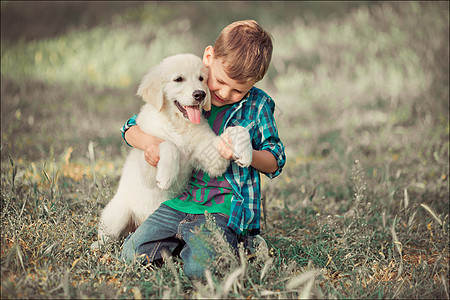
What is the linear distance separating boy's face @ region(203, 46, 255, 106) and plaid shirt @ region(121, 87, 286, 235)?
0.22ft

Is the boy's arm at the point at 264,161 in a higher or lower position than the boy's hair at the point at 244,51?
lower

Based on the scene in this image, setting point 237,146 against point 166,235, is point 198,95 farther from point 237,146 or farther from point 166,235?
point 166,235

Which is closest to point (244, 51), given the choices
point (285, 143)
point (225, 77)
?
point (225, 77)

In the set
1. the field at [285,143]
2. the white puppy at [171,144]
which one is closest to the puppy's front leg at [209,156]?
the white puppy at [171,144]

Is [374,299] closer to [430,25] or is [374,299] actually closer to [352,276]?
[352,276]

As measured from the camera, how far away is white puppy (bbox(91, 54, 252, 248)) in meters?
2.32

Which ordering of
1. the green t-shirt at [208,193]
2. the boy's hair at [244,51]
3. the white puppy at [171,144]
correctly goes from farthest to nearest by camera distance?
1. the green t-shirt at [208,193]
2. the boy's hair at [244,51]
3. the white puppy at [171,144]

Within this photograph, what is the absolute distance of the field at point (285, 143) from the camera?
7.58ft

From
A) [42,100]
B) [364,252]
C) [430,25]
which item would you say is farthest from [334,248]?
[430,25]

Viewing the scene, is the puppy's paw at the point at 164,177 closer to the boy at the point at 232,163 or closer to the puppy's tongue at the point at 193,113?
the boy at the point at 232,163

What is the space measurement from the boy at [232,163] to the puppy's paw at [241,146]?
0.56ft

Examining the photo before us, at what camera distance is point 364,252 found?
9.25ft

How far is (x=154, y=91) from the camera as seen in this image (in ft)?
8.26

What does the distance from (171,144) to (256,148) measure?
550 mm
